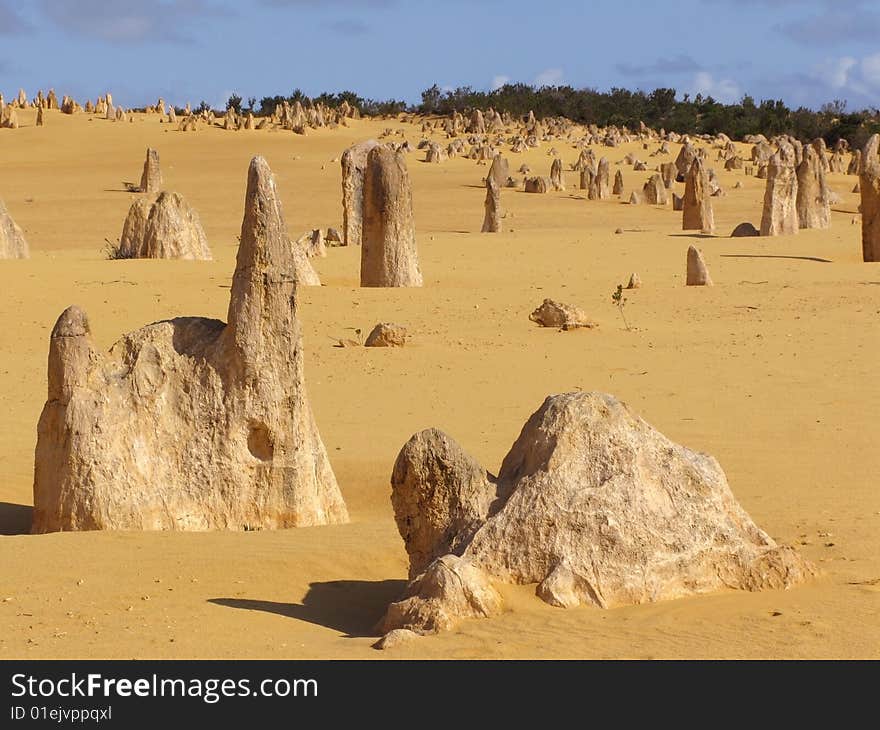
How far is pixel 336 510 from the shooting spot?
9219mm

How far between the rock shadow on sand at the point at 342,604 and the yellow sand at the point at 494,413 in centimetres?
2

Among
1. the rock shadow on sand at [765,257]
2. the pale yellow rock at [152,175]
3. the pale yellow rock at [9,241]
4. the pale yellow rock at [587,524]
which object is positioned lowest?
the pale yellow rock at [587,524]

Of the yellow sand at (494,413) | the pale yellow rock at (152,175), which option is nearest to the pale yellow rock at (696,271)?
the yellow sand at (494,413)

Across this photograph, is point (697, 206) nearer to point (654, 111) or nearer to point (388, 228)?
point (388, 228)

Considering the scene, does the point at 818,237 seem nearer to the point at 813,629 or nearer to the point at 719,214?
the point at 719,214

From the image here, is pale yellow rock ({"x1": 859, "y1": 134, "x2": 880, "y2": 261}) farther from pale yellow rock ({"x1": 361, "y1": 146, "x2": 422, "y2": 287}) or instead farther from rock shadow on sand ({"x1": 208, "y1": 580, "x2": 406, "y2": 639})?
rock shadow on sand ({"x1": 208, "y1": 580, "x2": 406, "y2": 639})

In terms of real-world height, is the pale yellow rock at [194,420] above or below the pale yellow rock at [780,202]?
below

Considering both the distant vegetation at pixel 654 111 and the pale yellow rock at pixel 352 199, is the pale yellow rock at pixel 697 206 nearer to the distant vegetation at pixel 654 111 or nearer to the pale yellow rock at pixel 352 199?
the pale yellow rock at pixel 352 199

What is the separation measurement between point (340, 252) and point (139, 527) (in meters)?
15.1

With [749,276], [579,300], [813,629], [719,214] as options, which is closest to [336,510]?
[813,629]

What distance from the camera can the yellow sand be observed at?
20.5 feet

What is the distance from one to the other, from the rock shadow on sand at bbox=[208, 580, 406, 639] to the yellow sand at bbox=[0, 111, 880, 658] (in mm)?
21

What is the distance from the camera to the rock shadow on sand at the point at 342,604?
6.72 metres

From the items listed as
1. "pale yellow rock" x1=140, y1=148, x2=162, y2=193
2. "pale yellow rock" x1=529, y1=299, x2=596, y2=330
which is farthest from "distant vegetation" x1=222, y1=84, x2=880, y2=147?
"pale yellow rock" x1=529, y1=299, x2=596, y2=330
